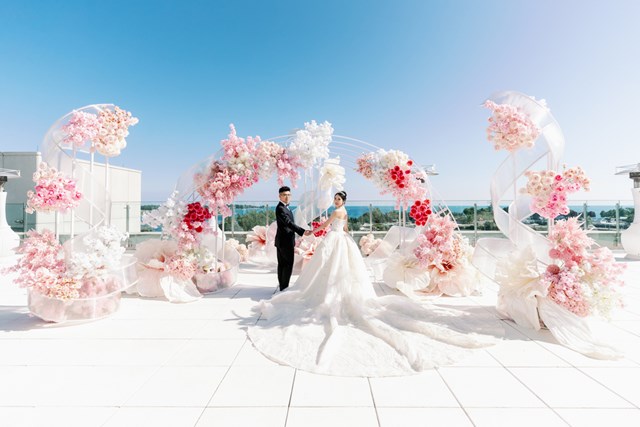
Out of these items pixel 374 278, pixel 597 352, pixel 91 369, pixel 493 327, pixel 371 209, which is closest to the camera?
pixel 91 369

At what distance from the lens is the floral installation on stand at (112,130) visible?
13.2ft

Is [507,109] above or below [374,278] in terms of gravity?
above

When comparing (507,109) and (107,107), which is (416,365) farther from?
(107,107)

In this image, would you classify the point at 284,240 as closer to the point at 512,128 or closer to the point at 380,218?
the point at 512,128

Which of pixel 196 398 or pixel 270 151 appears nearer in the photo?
pixel 196 398

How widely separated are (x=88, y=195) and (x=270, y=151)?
2.62 metres

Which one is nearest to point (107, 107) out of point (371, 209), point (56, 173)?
point (56, 173)

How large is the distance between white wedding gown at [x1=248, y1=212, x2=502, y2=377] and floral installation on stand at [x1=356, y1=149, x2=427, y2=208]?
5.05 feet

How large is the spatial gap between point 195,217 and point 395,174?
11.2 ft

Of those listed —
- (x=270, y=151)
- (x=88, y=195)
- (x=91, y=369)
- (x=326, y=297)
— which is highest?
(x=270, y=151)

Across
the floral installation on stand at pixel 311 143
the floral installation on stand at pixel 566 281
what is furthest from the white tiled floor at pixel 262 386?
the floral installation on stand at pixel 311 143

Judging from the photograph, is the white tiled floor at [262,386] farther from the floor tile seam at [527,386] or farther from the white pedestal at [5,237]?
the white pedestal at [5,237]

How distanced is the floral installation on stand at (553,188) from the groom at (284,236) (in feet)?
10.1

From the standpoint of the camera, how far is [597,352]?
2871mm
